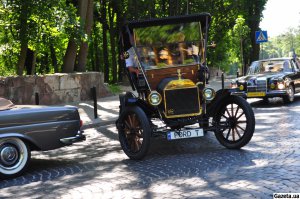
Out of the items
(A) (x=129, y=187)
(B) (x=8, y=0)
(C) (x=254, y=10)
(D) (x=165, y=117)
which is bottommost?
(A) (x=129, y=187)

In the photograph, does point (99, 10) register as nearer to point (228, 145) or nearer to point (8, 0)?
point (8, 0)

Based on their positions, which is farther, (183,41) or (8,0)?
(8,0)

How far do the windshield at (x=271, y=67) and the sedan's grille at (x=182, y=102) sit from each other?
28.3 feet

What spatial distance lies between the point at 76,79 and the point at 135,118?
1170 cm

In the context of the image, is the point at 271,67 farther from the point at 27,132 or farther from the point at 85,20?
the point at 27,132

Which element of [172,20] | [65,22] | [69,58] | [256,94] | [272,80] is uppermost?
[65,22]

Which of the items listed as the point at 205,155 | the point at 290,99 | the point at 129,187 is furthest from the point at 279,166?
the point at 290,99

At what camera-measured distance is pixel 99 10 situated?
111 feet

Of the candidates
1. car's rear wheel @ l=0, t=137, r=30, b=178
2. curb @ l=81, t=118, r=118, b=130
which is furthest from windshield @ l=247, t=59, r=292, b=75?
car's rear wheel @ l=0, t=137, r=30, b=178

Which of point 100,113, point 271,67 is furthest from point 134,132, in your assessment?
point 271,67

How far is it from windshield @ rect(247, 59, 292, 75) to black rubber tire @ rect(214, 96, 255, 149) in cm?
818

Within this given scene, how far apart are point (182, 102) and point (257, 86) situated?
7.55 metres

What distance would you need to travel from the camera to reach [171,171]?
621 cm

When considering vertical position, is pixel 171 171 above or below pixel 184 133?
below
